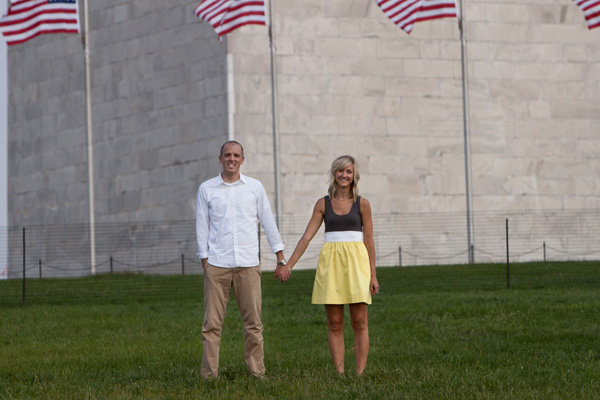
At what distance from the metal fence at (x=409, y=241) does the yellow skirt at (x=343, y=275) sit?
62.1 feet

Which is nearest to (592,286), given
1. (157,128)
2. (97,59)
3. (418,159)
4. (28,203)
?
(418,159)

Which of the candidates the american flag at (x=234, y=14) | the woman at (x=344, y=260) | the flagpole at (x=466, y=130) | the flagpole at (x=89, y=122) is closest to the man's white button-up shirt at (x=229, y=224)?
the woman at (x=344, y=260)

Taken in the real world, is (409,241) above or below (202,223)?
below

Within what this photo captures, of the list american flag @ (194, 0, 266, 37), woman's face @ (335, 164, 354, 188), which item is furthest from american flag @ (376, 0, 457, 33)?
woman's face @ (335, 164, 354, 188)

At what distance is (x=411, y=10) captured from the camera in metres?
25.9

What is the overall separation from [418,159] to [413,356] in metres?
19.2

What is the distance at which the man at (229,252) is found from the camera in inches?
388

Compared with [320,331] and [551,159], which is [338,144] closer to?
[551,159]

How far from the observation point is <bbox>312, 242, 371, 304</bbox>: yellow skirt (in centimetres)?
966

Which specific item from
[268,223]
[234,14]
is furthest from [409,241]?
[268,223]

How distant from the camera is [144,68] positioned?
3152 centimetres

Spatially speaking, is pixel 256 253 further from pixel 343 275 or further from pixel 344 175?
pixel 344 175

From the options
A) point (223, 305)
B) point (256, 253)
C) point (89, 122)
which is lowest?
point (223, 305)

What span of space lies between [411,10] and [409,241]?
7.49 m
